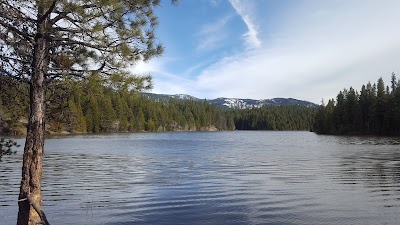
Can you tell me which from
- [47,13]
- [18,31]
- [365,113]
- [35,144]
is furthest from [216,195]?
[365,113]

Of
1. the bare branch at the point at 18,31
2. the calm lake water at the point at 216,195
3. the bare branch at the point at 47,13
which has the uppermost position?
the bare branch at the point at 47,13

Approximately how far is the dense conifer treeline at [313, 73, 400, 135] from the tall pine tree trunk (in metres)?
116

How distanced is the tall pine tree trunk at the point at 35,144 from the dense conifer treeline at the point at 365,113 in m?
116

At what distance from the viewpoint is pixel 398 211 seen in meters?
17.1

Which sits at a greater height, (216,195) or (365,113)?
(365,113)

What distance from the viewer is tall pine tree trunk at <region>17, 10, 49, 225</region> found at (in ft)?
31.3

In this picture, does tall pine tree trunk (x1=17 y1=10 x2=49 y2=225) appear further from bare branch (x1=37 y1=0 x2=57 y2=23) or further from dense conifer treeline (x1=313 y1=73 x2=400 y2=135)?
dense conifer treeline (x1=313 y1=73 x2=400 y2=135)

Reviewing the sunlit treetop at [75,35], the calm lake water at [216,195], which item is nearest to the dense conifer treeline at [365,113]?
the calm lake water at [216,195]

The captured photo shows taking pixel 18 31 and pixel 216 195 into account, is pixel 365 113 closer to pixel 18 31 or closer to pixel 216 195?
pixel 216 195

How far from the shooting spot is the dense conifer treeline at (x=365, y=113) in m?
115

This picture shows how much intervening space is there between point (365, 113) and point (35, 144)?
136153mm

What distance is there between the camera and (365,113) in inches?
5167

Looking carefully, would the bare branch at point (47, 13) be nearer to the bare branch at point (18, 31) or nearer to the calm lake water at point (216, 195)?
the bare branch at point (18, 31)

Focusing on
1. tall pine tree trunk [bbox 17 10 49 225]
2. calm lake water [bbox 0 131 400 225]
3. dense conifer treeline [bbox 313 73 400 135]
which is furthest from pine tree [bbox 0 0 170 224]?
dense conifer treeline [bbox 313 73 400 135]
